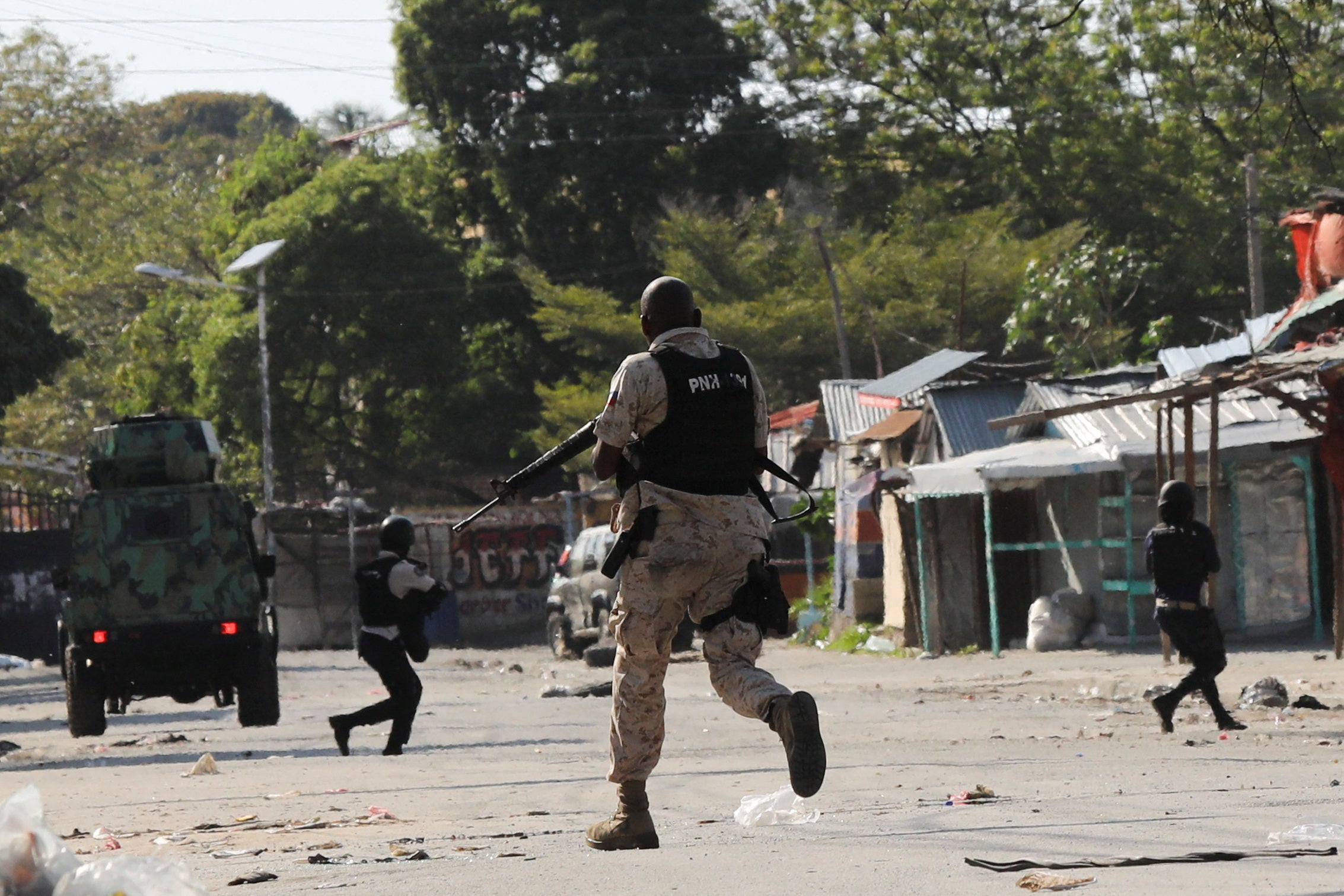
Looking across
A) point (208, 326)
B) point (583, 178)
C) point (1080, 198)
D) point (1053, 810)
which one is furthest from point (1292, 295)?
point (1053, 810)

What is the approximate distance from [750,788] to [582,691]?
1035 centimetres

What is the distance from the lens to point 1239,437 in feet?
66.7

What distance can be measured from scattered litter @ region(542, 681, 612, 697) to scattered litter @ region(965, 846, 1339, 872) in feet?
44.5

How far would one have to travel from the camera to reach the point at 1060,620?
71.2 feet

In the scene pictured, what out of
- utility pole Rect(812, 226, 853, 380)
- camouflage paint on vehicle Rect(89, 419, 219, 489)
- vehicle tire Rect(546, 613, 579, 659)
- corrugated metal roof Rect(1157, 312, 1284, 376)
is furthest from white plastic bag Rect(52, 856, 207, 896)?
utility pole Rect(812, 226, 853, 380)

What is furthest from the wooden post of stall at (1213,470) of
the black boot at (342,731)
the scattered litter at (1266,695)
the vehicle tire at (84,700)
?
the vehicle tire at (84,700)

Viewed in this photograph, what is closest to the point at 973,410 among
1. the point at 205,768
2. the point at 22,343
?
the point at 22,343

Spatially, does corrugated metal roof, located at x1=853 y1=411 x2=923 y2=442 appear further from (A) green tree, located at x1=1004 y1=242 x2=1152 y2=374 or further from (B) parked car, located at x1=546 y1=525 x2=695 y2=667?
(A) green tree, located at x1=1004 y1=242 x2=1152 y2=374

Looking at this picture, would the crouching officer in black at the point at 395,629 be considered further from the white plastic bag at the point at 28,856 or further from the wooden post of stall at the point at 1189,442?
the white plastic bag at the point at 28,856

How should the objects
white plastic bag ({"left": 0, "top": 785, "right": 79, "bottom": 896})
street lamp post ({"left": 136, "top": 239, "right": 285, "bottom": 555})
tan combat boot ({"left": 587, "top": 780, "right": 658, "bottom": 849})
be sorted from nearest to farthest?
white plastic bag ({"left": 0, "top": 785, "right": 79, "bottom": 896})
tan combat boot ({"left": 587, "top": 780, "right": 658, "bottom": 849})
street lamp post ({"left": 136, "top": 239, "right": 285, "bottom": 555})

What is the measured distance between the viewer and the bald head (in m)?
6.59

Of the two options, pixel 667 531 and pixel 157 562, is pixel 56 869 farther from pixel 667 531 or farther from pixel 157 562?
pixel 157 562

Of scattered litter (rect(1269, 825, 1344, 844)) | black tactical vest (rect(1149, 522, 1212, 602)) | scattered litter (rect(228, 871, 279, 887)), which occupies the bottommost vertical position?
scattered litter (rect(228, 871, 279, 887))

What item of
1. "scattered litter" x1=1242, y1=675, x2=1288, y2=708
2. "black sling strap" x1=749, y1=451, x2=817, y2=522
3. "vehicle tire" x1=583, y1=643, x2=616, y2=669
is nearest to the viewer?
"black sling strap" x1=749, y1=451, x2=817, y2=522
